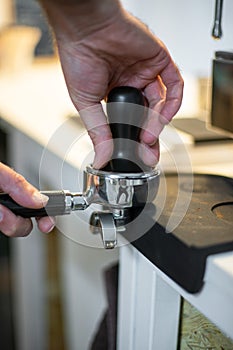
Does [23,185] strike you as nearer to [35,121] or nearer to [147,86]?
[147,86]

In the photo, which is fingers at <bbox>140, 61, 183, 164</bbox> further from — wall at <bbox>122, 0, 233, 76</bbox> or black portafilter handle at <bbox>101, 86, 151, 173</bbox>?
wall at <bbox>122, 0, 233, 76</bbox>

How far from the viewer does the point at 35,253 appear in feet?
4.21

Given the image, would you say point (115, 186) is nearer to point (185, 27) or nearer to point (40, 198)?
point (40, 198)

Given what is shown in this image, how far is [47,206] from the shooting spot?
1.75ft

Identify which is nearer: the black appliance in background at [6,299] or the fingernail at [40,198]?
the fingernail at [40,198]

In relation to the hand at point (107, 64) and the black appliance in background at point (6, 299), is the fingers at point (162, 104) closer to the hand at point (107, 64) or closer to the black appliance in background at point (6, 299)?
the hand at point (107, 64)

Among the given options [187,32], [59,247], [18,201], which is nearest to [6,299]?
[59,247]

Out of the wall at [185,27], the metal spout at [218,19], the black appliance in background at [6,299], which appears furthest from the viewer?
the black appliance in background at [6,299]

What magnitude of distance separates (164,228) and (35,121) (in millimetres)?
626

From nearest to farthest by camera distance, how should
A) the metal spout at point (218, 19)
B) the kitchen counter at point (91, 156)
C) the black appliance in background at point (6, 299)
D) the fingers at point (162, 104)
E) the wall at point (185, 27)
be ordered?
1. the kitchen counter at point (91, 156)
2. the fingers at point (162, 104)
3. the metal spout at point (218, 19)
4. the wall at point (185, 27)
5. the black appliance in background at point (6, 299)

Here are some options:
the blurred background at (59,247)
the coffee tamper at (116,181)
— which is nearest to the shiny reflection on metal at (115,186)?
the coffee tamper at (116,181)

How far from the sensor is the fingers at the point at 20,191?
0.53 metres

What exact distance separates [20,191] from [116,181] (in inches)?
4.0

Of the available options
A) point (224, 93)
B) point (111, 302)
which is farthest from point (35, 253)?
point (224, 93)
